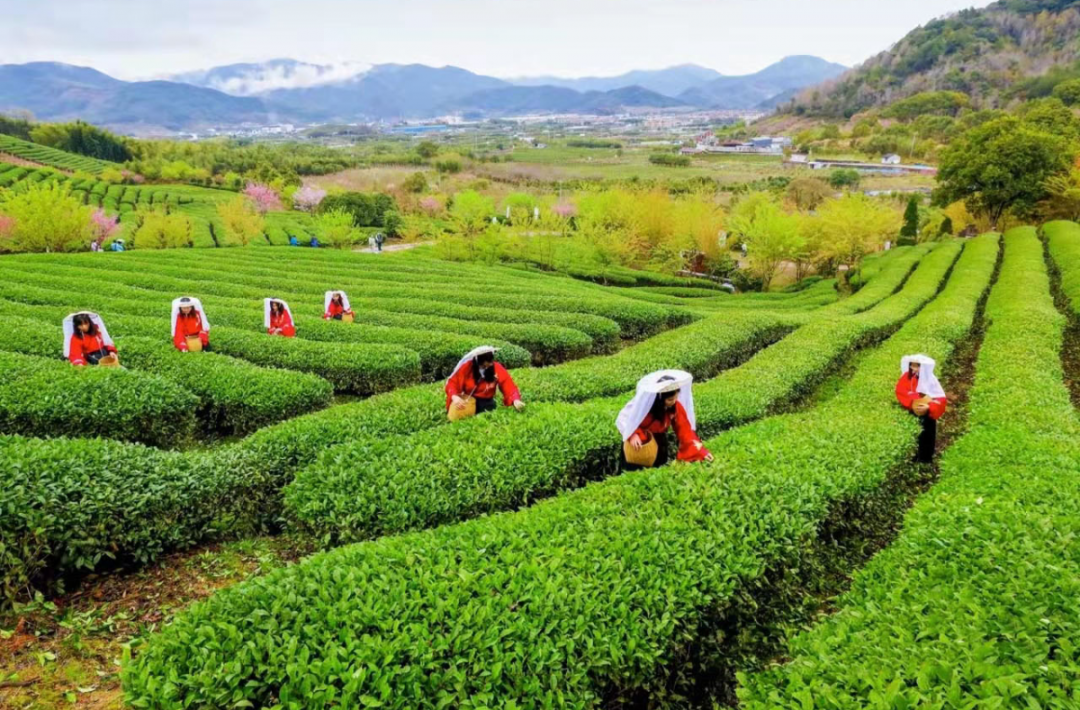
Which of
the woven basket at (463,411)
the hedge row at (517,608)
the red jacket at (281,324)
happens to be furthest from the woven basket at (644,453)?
the red jacket at (281,324)

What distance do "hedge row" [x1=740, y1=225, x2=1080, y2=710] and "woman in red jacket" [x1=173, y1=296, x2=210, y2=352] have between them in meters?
12.4

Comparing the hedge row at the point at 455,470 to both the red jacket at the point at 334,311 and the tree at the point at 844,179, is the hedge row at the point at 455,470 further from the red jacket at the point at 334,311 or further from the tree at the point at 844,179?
the tree at the point at 844,179

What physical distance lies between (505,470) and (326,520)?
218cm

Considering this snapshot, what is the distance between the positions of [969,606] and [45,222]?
149 feet

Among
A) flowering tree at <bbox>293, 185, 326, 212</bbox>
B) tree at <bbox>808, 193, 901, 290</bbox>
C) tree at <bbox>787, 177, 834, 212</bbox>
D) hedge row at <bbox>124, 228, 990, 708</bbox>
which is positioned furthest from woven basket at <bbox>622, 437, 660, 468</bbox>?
flowering tree at <bbox>293, 185, 326, 212</bbox>

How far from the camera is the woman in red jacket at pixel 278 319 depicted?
14859 millimetres

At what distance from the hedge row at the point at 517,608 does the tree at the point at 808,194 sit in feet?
211

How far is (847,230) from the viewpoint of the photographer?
42.5 m

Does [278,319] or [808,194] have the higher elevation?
[808,194]

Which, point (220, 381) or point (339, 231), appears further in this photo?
point (339, 231)

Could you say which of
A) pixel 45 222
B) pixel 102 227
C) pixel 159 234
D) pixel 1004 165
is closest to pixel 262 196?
pixel 102 227

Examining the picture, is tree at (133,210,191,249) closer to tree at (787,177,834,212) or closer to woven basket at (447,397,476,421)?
woven basket at (447,397,476,421)

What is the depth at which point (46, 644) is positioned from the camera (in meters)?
5.24

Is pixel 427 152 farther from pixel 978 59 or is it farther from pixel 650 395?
pixel 650 395
